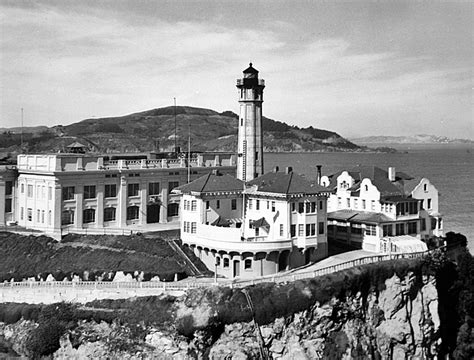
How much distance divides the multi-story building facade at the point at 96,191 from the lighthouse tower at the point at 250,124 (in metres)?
4.29

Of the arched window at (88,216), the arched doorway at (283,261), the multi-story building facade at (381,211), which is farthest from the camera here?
the arched window at (88,216)

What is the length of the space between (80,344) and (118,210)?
16522 mm

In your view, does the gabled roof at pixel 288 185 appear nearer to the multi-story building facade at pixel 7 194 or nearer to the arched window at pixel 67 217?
the arched window at pixel 67 217

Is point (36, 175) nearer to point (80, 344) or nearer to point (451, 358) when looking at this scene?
point (80, 344)

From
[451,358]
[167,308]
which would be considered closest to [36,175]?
[167,308]

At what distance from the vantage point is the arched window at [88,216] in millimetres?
50375

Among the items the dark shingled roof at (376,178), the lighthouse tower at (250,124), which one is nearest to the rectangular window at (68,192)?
the lighthouse tower at (250,124)

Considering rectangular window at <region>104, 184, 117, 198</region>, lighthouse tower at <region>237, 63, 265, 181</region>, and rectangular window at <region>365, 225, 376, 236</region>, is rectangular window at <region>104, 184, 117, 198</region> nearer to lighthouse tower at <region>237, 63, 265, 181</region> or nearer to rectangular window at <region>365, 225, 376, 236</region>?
lighthouse tower at <region>237, 63, 265, 181</region>

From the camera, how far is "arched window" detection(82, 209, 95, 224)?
50375mm

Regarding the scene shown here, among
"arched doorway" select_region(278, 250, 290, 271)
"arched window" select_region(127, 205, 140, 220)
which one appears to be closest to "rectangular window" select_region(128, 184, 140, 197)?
"arched window" select_region(127, 205, 140, 220)

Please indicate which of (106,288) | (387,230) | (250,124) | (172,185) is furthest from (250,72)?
(106,288)

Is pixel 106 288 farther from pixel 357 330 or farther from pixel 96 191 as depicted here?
pixel 357 330

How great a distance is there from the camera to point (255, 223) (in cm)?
4600

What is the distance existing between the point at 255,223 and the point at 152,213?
1241 centimetres
